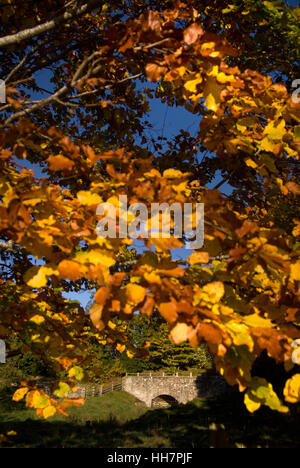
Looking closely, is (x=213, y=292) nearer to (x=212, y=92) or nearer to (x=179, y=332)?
(x=179, y=332)

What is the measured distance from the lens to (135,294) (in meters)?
1.31

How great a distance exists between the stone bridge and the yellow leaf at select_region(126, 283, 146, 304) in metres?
23.0

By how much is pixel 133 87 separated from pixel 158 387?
27.4 m

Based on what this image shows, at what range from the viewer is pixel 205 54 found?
5.70 ft

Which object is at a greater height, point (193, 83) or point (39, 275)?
point (193, 83)

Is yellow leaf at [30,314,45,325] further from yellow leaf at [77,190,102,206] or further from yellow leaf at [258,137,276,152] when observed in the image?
yellow leaf at [258,137,276,152]

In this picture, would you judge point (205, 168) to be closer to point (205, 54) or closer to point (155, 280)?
point (205, 54)

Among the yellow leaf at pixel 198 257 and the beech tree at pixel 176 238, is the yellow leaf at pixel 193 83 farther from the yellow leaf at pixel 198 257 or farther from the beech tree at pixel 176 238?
the yellow leaf at pixel 198 257

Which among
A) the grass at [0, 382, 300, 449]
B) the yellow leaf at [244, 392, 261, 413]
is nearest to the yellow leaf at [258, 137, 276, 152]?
the yellow leaf at [244, 392, 261, 413]

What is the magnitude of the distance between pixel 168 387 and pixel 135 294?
27.6 meters

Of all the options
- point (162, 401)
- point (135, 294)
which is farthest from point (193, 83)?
point (162, 401)

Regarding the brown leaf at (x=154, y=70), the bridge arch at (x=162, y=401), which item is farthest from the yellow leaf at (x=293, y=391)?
the bridge arch at (x=162, y=401)

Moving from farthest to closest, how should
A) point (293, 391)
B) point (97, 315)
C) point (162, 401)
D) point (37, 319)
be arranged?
point (162, 401) → point (37, 319) → point (293, 391) → point (97, 315)

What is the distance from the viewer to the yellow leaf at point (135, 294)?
1301 mm
